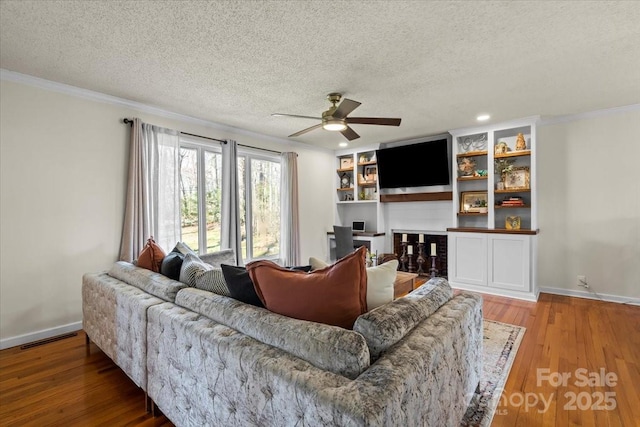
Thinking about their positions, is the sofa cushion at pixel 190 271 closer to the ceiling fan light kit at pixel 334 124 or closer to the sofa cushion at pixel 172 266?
the sofa cushion at pixel 172 266

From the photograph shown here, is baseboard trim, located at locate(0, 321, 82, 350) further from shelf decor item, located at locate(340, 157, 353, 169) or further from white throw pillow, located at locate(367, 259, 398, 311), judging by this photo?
shelf decor item, located at locate(340, 157, 353, 169)

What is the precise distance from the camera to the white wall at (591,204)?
3.76 m

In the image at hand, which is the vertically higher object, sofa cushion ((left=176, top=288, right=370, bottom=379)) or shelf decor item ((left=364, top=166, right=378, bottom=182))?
shelf decor item ((left=364, top=166, right=378, bottom=182))

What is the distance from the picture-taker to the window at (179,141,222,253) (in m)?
3.98

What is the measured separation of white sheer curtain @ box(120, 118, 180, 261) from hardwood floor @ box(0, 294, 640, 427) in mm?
1133

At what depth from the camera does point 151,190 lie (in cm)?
351

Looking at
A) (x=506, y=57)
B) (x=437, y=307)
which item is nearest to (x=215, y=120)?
(x=506, y=57)

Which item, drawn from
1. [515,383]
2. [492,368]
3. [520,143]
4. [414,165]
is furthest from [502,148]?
[515,383]

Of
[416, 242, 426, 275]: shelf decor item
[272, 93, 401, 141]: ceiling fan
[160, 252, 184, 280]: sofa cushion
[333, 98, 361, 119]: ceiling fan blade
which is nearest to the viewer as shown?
[160, 252, 184, 280]: sofa cushion

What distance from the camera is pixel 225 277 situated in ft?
5.43

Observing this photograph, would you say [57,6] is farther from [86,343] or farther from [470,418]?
[470,418]

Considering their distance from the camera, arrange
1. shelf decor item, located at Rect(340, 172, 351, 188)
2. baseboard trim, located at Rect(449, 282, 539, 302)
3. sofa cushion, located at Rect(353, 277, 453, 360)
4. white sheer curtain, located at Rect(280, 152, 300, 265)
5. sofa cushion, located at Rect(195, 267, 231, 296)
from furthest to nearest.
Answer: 1. shelf decor item, located at Rect(340, 172, 351, 188)
2. white sheer curtain, located at Rect(280, 152, 300, 265)
3. baseboard trim, located at Rect(449, 282, 539, 302)
4. sofa cushion, located at Rect(195, 267, 231, 296)
5. sofa cushion, located at Rect(353, 277, 453, 360)

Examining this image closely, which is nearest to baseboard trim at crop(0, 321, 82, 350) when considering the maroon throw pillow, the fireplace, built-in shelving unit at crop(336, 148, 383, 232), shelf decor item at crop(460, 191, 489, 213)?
the maroon throw pillow

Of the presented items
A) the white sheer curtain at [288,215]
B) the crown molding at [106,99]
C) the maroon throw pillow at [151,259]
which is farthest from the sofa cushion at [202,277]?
the white sheer curtain at [288,215]
